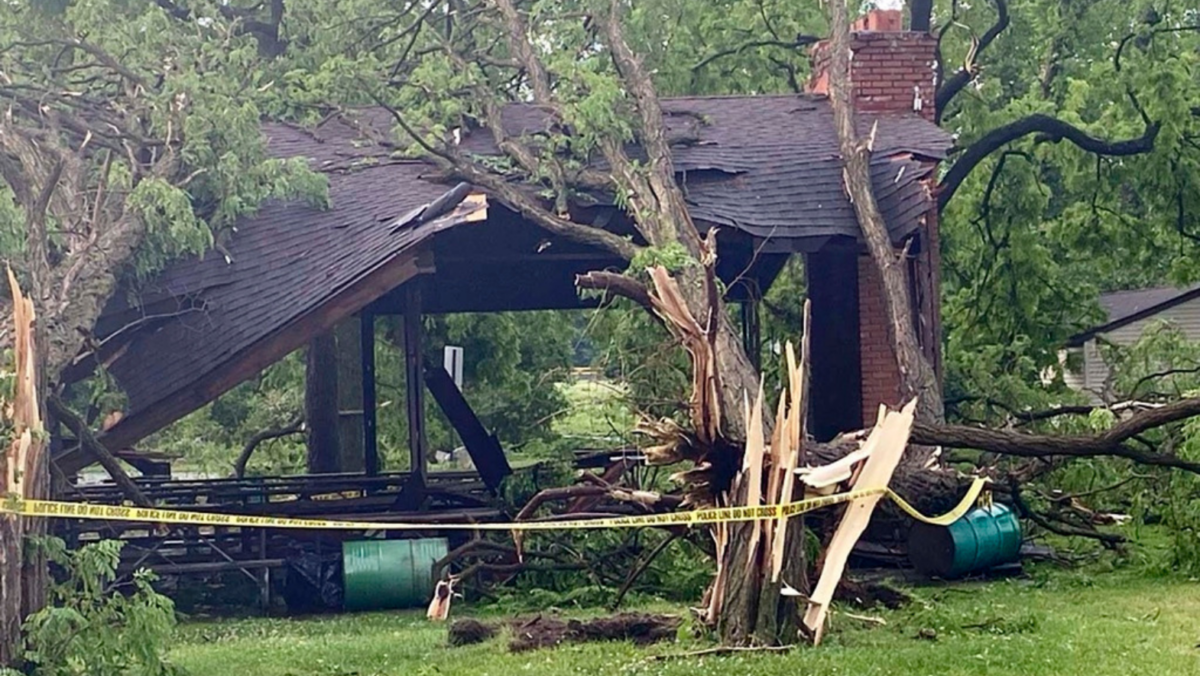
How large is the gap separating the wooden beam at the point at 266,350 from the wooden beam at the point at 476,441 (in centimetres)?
224

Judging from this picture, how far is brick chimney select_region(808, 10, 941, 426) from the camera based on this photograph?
14336 millimetres

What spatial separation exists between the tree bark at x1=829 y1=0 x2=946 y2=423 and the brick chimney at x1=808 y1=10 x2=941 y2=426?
0.47 m

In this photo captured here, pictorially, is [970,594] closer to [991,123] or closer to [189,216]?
[189,216]

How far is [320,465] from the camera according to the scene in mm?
17219

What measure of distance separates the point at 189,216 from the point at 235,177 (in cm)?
85

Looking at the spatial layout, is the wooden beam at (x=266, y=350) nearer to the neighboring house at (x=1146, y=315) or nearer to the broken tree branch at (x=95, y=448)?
the broken tree branch at (x=95, y=448)

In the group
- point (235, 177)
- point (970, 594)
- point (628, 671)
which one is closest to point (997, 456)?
point (970, 594)

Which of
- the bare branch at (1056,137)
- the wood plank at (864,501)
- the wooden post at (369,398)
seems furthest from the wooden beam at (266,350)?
the bare branch at (1056,137)

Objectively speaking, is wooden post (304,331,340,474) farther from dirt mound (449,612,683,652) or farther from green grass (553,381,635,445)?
dirt mound (449,612,683,652)

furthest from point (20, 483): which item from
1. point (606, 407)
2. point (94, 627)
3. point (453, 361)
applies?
point (453, 361)

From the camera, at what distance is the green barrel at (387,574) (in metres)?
12.0

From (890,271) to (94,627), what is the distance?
7.37 metres

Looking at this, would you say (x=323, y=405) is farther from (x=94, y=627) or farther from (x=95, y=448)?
(x=94, y=627)

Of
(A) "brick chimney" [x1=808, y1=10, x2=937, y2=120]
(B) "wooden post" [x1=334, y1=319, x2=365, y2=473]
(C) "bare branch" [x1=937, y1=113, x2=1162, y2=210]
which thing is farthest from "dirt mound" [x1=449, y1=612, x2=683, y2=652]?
(B) "wooden post" [x1=334, y1=319, x2=365, y2=473]
